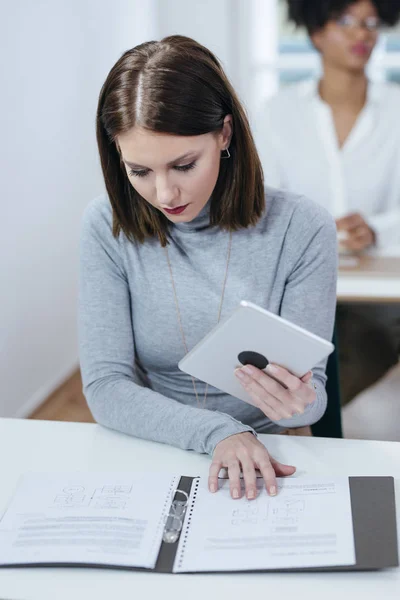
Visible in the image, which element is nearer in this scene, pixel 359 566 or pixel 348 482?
pixel 359 566

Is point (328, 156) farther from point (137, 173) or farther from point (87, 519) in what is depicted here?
point (87, 519)

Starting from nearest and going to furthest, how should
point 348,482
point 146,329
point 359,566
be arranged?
point 359,566
point 348,482
point 146,329

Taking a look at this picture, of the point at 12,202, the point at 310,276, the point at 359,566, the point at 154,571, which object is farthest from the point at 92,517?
the point at 12,202

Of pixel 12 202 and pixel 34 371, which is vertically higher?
pixel 12 202

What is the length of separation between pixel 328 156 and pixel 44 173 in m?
1.18

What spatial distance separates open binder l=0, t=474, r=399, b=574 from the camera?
0.85 metres

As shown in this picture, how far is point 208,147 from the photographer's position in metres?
1.14

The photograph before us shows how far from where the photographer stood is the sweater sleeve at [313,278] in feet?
4.14

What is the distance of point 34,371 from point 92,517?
6.33ft

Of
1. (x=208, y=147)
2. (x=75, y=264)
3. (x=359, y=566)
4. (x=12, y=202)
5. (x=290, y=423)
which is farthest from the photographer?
(x=75, y=264)

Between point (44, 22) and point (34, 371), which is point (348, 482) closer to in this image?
point (34, 371)

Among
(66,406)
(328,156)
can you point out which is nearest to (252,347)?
(66,406)

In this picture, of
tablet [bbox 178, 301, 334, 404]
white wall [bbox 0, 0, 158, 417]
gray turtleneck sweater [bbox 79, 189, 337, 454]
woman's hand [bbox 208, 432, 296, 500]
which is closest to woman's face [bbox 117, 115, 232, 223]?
gray turtleneck sweater [bbox 79, 189, 337, 454]

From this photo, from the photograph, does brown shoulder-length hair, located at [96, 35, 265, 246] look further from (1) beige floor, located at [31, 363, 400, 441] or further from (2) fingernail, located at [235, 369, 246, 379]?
(1) beige floor, located at [31, 363, 400, 441]
